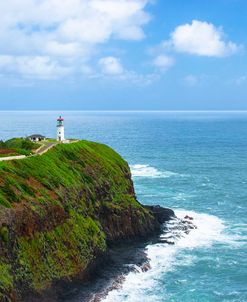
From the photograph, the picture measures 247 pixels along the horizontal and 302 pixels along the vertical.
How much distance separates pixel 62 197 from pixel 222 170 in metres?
76.8

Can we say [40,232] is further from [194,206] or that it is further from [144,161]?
[144,161]

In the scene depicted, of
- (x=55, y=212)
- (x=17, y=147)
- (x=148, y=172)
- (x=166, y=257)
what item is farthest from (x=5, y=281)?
(x=148, y=172)

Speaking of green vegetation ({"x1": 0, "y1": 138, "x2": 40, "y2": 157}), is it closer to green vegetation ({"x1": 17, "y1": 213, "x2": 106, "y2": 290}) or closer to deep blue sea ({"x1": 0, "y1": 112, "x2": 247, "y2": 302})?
green vegetation ({"x1": 17, "y1": 213, "x2": 106, "y2": 290})

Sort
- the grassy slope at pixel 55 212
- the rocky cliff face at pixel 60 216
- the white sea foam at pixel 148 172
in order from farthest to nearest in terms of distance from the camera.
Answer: the white sea foam at pixel 148 172
the grassy slope at pixel 55 212
the rocky cliff face at pixel 60 216

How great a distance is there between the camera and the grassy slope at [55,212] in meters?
46.6

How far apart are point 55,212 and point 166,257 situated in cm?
1738

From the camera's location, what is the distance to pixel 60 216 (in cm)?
5578

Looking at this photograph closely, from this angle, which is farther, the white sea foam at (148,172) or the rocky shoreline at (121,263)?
the white sea foam at (148,172)

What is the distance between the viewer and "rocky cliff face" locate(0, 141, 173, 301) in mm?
46344

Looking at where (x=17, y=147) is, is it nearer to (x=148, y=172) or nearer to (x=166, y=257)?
(x=166, y=257)

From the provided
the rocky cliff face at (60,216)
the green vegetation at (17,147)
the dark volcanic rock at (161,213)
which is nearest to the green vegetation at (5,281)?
the rocky cliff face at (60,216)

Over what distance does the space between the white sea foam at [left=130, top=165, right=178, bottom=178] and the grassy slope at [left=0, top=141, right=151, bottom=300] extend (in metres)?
42.2

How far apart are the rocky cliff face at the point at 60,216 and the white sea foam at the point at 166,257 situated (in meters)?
4.92

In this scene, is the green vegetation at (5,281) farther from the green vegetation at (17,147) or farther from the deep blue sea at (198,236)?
the green vegetation at (17,147)
